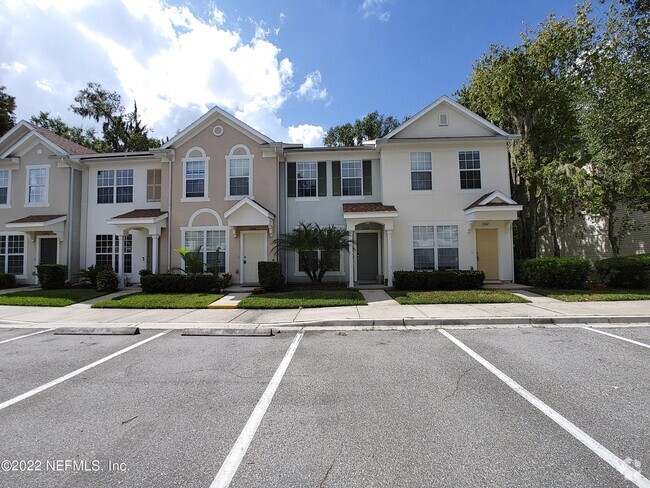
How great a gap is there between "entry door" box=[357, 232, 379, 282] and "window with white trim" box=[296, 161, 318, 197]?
3.14 metres

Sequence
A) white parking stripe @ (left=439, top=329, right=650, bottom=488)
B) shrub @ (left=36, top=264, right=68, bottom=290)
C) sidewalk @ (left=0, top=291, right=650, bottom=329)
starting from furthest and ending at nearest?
1. shrub @ (left=36, top=264, right=68, bottom=290)
2. sidewalk @ (left=0, top=291, right=650, bottom=329)
3. white parking stripe @ (left=439, top=329, right=650, bottom=488)

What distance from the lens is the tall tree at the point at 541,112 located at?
16266mm

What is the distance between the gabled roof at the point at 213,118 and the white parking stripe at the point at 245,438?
13.0 meters

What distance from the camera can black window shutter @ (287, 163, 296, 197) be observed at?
54.4 feet

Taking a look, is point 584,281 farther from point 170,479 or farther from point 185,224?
point 185,224

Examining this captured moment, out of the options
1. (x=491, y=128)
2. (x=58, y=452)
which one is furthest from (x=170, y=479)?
(x=491, y=128)

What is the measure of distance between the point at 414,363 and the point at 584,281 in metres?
11.2

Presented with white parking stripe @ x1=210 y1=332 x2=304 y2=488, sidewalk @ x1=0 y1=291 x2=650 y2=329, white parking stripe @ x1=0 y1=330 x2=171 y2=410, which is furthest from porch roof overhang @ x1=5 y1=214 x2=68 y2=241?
white parking stripe @ x1=210 y1=332 x2=304 y2=488

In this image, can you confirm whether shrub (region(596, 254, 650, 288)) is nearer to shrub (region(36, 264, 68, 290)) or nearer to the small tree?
the small tree

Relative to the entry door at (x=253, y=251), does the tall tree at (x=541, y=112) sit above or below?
above

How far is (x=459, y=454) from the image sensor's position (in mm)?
2854

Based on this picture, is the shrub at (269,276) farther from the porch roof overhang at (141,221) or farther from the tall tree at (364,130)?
the tall tree at (364,130)

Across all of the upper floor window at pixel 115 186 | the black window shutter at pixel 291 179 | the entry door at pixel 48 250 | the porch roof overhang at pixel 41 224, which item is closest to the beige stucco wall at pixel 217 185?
the black window shutter at pixel 291 179

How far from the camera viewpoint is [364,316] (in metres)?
8.71
